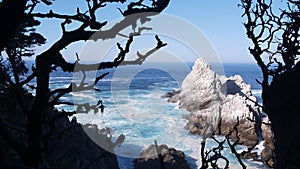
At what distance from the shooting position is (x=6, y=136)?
135 inches

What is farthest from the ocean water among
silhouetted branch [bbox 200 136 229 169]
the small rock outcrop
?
silhouetted branch [bbox 200 136 229 169]

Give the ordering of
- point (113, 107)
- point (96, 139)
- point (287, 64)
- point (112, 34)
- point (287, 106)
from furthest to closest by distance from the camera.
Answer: point (113, 107) < point (96, 139) < point (287, 64) < point (287, 106) < point (112, 34)

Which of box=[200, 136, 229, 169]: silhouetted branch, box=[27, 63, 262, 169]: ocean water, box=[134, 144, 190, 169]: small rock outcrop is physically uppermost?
box=[200, 136, 229, 169]: silhouetted branch

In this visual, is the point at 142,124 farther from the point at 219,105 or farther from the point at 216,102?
the point at 216,102

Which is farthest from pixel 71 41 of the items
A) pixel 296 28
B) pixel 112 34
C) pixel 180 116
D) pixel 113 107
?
pixel 113 107

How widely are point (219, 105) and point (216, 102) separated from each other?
6346 mm

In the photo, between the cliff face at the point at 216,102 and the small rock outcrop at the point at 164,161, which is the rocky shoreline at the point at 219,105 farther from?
the small rock outcrop at the point at 164,161

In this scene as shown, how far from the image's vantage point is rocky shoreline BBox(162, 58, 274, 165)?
36.3m

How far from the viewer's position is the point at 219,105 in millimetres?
41562

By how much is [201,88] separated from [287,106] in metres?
42.5

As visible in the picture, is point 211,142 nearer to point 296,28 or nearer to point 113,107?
point 113,107

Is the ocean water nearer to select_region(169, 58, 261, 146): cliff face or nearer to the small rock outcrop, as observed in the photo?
the small rock outcrop

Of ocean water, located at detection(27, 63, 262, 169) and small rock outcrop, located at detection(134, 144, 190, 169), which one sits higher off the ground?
ocean water, located at detection(27, 63, 262, 169)

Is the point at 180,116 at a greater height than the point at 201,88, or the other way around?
the point at 201,88
